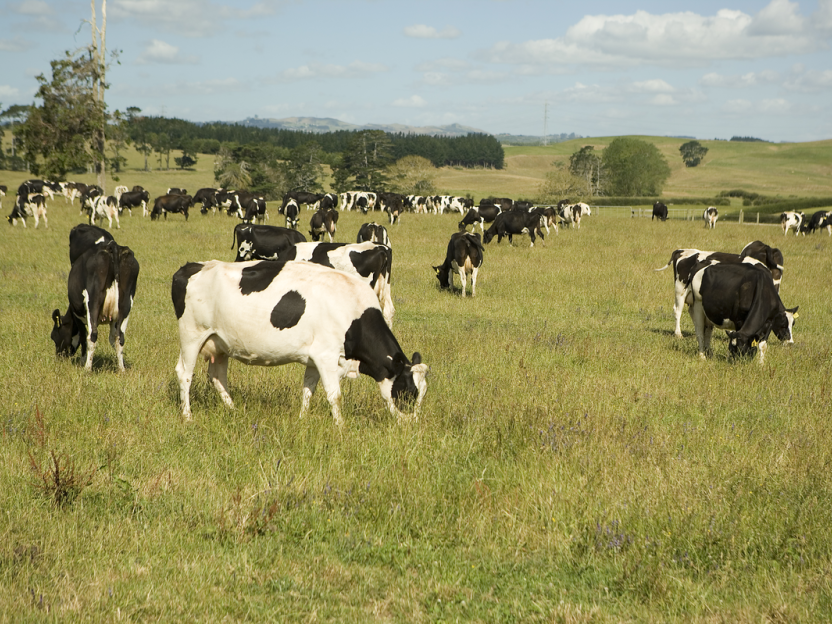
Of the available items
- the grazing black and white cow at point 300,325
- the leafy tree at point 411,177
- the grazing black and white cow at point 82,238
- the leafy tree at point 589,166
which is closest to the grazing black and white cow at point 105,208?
the grazing black and white cow at point 82,238

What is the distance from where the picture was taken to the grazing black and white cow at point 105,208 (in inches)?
1321

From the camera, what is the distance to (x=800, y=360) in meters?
11.2

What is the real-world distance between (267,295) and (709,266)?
823 centimetres

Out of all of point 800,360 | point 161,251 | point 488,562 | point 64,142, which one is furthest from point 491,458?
point 64,142

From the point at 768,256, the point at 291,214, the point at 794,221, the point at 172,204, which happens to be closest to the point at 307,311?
the point at 768,256

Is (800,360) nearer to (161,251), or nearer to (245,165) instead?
(161,251)

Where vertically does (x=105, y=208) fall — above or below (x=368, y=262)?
above

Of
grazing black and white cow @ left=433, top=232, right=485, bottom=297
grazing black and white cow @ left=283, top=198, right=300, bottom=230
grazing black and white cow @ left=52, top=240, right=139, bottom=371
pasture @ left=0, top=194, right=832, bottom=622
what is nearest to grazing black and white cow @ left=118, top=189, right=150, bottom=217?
grazing black and white cow @ left=283, top=198, right=300, bottom=230

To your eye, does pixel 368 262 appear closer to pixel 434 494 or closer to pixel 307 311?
pixel 307 311

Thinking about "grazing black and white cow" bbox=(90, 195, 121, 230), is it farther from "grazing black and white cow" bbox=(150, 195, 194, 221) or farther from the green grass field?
the green grass field

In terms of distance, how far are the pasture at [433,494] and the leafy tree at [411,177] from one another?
76.5m

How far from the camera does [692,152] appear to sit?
16750 cm

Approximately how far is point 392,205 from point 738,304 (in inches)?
1408

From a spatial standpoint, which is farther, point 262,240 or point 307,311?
point 262,240
